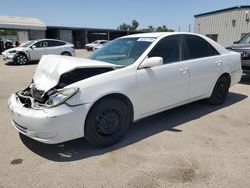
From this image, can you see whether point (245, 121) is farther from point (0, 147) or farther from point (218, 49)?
point (0, 147)

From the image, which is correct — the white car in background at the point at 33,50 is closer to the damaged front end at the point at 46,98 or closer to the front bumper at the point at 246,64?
the front bumper at the point at 246,64

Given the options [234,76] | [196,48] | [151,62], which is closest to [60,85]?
[151,62]

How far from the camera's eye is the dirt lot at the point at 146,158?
108 inches

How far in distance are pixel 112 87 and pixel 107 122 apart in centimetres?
52

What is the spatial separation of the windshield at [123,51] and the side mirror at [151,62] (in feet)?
0.60

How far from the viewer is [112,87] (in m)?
3.29

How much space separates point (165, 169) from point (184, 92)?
1.76 meters

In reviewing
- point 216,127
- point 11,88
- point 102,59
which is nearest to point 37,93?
point 102,59

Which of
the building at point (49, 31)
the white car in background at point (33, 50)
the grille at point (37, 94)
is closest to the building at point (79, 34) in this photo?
the building at point (49, 31)

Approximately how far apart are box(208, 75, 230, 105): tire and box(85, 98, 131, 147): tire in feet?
8.03

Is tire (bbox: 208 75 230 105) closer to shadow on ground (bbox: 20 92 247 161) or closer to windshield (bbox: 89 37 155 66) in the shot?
shadow on ground (bbox: 20 92 247 161)

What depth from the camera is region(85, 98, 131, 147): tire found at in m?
3.21

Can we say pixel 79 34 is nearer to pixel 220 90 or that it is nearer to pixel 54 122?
pixel 220 90

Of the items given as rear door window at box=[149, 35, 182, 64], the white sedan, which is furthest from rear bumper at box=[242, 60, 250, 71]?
rear door window at box=[149, 35, 182, 64]
